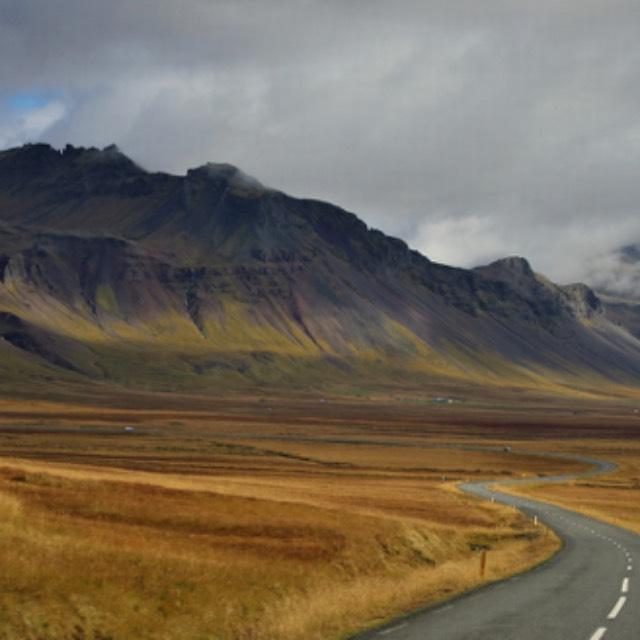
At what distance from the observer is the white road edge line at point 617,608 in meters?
29.4

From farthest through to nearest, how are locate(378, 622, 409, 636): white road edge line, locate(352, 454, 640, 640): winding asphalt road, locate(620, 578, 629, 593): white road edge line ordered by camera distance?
locate(620, 578, 629, 593): white road edge line
locate(378, 622, 409, 636): white road edge line
locate(352, 454, 640, 640): winding asphalt road

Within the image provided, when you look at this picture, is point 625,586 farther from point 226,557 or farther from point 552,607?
point 226,557

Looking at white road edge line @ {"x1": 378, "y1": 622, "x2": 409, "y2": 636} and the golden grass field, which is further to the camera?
white road edge line @ {"x1": 378, "y1": 622, "x2": 409, "y2": 636}

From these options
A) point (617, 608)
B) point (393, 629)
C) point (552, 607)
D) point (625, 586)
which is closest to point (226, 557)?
point (393, 629)

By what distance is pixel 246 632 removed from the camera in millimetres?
26359

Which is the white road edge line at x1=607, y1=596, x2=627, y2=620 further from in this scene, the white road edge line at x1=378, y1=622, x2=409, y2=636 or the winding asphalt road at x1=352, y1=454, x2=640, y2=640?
the white road edge line at x1=378, y1=622, x2=409, y2=636

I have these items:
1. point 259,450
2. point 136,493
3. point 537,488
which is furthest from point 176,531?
point 259,450

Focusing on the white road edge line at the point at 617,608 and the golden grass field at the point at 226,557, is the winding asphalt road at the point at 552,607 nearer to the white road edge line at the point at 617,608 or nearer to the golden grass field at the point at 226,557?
the white road edge line at the point at 617,608

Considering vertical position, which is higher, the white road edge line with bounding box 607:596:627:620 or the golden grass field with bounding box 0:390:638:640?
the white road edge line with bounding box 607:596:627:620

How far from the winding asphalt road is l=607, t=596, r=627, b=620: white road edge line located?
3cm

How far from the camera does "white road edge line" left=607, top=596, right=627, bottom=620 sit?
96.4ft

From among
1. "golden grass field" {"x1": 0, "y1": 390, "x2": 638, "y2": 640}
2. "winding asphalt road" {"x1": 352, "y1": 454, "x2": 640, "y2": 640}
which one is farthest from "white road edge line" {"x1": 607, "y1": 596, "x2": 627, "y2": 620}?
"golden grass field" {"x1": 0, "y1": 390, "x2": 638, "y2": 640}

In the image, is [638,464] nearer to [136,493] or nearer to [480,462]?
[480,462]

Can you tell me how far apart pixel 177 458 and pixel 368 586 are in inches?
3918
